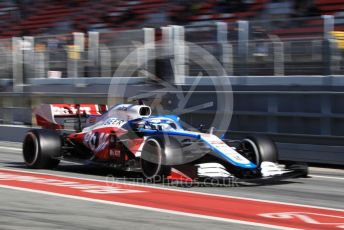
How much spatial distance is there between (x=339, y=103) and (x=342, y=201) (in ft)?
13.0

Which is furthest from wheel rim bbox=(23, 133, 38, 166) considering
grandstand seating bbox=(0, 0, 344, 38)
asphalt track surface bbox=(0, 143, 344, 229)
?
grandstand seating bbox=(0, 0, 344, 38)

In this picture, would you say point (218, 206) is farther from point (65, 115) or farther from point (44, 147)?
point (65, 115)

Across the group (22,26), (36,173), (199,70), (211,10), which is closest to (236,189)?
(36,173)

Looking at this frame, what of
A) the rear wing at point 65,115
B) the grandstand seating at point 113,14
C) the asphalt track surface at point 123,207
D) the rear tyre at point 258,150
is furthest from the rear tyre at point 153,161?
the grandstand seating at point 113,14

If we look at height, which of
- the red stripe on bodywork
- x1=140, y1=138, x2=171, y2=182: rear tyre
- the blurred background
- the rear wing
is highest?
the blurred background

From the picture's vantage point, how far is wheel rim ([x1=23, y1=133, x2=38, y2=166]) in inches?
392

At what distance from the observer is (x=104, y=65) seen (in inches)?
611

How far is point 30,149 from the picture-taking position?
33.3 ft

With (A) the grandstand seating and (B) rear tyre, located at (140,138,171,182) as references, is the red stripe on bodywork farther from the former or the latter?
(A) the grandstand seating

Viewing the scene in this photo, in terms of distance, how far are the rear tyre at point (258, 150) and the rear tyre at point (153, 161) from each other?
4.36 ft

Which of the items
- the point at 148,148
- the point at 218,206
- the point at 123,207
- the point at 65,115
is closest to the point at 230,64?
the point at 65,115

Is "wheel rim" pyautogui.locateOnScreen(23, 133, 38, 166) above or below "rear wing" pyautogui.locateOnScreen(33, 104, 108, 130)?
below

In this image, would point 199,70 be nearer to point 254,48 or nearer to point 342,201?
point 254,48

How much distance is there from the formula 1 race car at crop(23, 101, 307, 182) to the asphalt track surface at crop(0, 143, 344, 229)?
8.7 inches
